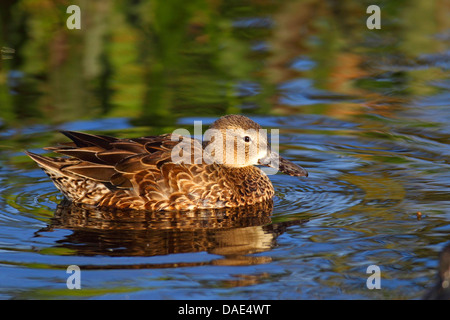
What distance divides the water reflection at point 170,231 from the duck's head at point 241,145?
59cm

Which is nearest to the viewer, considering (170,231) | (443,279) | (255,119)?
(443,279)

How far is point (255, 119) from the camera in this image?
422 inches

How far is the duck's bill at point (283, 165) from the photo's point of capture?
333 inches

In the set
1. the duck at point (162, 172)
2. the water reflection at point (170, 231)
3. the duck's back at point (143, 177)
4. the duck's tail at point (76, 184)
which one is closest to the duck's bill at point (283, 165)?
the duck at point (162, 172)

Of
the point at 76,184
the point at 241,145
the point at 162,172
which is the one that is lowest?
the point at 76,184

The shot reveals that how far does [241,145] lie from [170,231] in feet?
5.27

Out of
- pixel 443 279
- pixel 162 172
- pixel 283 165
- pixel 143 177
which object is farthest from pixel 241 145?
pixel 443 279

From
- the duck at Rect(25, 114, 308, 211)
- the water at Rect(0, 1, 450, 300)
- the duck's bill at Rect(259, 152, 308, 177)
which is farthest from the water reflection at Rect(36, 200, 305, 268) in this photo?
the duck's bill at Rect(259, 152, 308, 177)

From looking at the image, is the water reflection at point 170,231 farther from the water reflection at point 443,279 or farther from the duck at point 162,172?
the water reflection at point 443,279

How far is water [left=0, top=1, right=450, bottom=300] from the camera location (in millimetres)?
6320

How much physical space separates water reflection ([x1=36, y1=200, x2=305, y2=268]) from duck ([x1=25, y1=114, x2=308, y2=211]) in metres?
0.13

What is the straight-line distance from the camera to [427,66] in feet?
41.5

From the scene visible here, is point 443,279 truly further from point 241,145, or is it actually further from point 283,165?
point 241,145

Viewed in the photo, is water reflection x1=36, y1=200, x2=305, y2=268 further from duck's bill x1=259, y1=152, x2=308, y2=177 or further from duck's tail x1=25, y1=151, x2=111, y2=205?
duck's bill x1=259, y1=152, x2=308, y2=177
